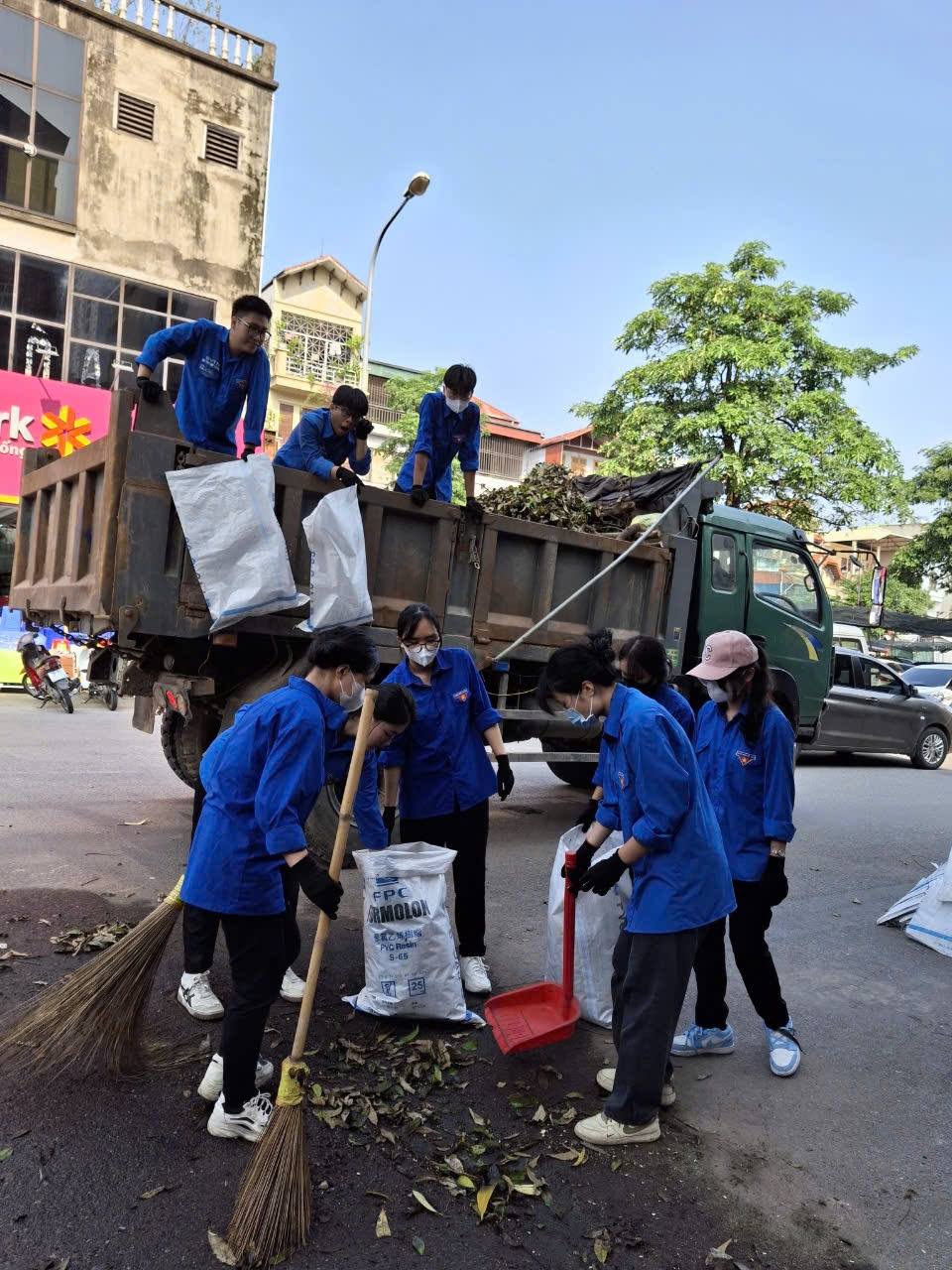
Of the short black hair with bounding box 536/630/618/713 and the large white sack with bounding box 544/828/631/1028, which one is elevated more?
the short black hair with bounding box 536/630/618/713

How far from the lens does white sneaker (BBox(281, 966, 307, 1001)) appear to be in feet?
12.2

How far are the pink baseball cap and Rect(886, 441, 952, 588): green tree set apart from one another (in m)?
23.7

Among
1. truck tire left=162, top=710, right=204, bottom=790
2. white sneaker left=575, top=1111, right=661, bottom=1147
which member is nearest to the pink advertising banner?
truck tire left=162, top=710, right=204, bottom=790

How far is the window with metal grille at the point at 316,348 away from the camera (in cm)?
2861

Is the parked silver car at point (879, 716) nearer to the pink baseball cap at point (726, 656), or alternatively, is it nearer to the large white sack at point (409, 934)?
the pink baseball cap at point (726, 656)

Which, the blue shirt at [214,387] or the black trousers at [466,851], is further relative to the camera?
the blue shirt at [214,387]

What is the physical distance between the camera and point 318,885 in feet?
7.98

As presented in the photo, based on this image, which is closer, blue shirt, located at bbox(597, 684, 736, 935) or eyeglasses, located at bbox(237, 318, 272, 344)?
blue shirt, located at bbox(597, 684, 736, 935)

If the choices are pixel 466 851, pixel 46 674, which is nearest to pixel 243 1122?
pixel 466 851

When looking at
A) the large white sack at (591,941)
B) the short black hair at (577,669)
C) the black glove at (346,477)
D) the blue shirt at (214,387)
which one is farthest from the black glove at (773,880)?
the blue shirt at (214,387)

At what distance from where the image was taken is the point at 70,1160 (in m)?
2.53

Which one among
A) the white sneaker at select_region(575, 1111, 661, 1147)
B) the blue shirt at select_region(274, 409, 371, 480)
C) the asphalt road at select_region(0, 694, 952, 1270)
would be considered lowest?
the asphalt road at select_region(0, 694, 952, 1270)

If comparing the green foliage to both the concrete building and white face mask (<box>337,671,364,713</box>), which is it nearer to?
the concrete building

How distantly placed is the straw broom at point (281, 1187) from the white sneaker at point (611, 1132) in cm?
89
